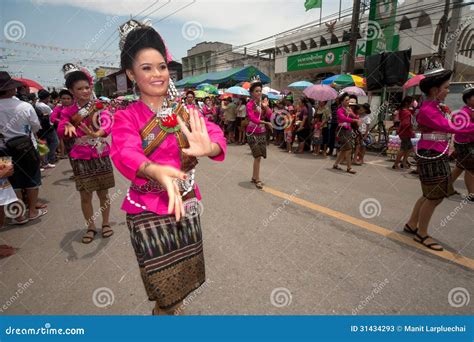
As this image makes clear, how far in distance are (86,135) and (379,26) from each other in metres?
14.3

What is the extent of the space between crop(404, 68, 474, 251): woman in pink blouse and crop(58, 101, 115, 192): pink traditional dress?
11.9 feet

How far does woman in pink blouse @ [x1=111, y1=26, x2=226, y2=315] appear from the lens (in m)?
1.53

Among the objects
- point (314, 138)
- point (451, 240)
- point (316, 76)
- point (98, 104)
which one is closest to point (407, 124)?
point (314, 138)

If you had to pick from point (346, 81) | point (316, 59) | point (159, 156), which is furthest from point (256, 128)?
point (316, 59)

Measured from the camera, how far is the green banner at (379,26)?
12.4m

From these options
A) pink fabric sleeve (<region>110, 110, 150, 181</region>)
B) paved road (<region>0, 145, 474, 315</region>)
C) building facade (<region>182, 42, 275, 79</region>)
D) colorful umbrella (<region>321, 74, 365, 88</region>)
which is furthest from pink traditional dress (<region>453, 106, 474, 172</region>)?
building facade (<region>182, 42, 275, 79</region>)

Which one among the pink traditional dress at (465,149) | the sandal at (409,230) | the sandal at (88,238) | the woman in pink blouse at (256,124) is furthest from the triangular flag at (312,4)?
the sandal at (88,238)

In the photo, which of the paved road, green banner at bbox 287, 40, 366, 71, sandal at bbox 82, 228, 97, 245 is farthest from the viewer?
green banner at bbox 287, 40, 366, 71

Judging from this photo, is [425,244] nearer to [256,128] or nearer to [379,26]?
[256,128]

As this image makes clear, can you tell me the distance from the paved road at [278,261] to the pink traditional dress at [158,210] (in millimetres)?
868

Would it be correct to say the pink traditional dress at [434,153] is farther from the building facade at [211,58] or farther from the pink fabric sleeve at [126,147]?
the building facade at [211,58]

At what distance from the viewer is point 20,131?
391cm

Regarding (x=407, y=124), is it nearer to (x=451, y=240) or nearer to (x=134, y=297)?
(x=451, y=240)

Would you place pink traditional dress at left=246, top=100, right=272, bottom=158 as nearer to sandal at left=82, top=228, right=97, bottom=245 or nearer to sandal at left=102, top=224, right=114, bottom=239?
sandal at left=102, top=224, right=114, bottom=239
